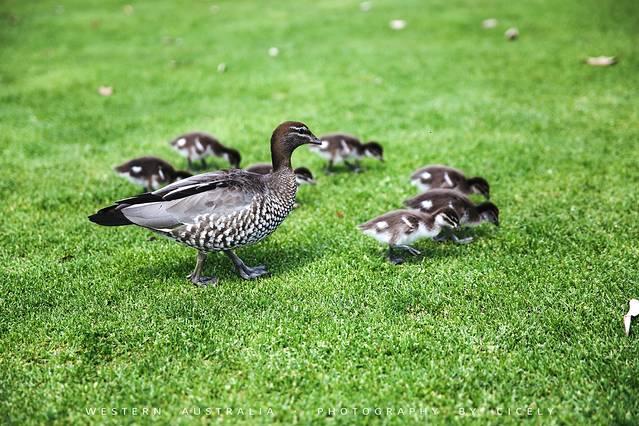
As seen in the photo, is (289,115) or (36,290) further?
(289,115)

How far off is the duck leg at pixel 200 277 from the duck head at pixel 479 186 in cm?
319

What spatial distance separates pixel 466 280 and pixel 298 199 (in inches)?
102

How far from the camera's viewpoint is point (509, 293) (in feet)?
15.8

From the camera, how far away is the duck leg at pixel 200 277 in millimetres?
5037

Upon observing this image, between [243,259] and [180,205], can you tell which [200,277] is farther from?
[180,205]

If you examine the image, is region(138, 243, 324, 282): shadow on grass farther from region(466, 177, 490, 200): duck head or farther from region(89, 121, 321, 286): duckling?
region(466, 177, 490, 200): duck head

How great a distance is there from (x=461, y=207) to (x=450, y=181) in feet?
2.82

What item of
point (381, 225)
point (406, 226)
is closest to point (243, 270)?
point (381, 225)

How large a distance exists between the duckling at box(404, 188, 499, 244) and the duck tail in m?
2.97

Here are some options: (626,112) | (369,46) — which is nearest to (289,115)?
(369,46)

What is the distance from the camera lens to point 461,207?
18.9ft

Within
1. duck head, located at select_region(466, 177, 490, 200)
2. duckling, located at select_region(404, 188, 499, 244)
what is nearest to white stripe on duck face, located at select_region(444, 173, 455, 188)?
duck head, located at select_region(466, 177, 490, 200)

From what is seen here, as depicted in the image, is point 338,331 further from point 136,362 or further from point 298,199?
point 298,199

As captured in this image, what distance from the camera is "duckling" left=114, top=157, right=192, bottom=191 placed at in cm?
693
